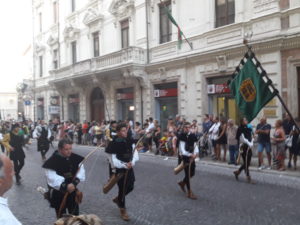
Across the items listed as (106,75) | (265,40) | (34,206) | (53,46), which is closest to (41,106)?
(53,46)

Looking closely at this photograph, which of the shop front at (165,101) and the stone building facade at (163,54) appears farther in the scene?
the shop front at (165,101)

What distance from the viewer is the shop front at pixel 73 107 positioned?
2750cm

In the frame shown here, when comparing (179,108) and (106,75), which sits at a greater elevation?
(106,75)

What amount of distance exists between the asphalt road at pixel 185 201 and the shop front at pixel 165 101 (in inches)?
325

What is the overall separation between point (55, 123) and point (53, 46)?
28.6 ft

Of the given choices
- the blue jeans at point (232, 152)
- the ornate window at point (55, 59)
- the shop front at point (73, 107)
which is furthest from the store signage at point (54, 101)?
the blue jeans at point (232, 152)

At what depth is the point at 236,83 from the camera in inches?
237

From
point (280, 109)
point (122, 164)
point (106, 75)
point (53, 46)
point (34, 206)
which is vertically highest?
point (53, 46)

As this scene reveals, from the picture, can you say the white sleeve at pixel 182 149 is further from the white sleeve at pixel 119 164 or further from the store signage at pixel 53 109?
the store signage at pixel 53 109

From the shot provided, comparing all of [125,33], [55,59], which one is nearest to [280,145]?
[125,33]

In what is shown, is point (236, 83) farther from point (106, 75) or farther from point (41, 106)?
point (41, 106)

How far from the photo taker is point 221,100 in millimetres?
15930

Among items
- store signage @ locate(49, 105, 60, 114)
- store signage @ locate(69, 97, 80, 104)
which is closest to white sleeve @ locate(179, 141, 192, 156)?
store signage @ locate(69, 97, 80, 104)

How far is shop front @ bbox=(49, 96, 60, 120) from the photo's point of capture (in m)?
28.9
